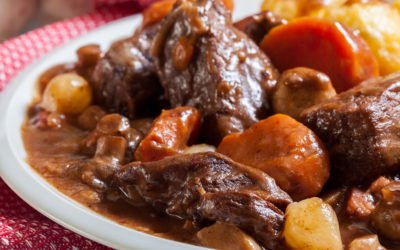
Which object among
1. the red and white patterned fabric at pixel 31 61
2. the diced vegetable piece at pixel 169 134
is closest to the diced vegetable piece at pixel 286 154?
the diced vegetable piece at pixel 169 134

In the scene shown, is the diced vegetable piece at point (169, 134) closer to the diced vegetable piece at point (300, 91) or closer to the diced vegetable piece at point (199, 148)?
the diced vegetable piece at point (199, 148)

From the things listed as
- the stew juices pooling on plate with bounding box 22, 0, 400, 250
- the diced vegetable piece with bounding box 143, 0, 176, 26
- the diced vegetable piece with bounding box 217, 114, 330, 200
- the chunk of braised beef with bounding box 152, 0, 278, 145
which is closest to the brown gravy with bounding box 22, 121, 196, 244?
the stew juices pooling on plate with bounding box 22, 0, 400, 250

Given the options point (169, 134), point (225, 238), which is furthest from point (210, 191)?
point (169, 134)

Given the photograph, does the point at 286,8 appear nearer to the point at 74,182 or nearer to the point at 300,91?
the point at 300,91

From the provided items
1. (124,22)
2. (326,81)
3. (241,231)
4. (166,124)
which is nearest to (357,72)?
(326,81)

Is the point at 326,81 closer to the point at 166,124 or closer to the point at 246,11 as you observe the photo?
the point at 166,124
